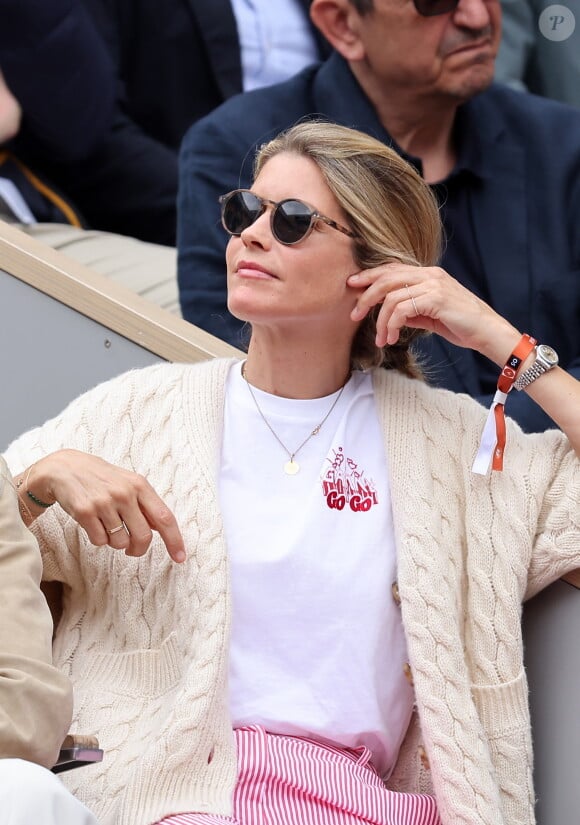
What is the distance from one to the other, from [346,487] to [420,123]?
1376mm

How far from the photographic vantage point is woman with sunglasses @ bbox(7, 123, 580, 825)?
2.12 m

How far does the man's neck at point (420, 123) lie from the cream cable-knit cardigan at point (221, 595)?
1126 millimetres

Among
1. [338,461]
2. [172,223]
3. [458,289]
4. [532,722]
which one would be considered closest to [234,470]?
[338,461]

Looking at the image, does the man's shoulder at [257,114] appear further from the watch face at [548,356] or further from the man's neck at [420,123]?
the watch face at [548,356]

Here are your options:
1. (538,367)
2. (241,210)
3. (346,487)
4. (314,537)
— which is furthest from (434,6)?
(314,537)

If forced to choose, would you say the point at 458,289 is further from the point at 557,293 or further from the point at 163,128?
the point at 163,128

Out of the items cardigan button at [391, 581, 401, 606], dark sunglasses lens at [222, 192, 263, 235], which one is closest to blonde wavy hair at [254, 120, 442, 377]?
dark sunglasses lens at [222, 192, 263, 235]

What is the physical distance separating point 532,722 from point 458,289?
0.76m

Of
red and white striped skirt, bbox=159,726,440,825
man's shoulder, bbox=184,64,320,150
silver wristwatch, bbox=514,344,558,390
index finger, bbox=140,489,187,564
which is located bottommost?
red and white striped skirt, bbox=159,726,440,825

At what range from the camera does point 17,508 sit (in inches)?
78.1

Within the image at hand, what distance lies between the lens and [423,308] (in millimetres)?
2322

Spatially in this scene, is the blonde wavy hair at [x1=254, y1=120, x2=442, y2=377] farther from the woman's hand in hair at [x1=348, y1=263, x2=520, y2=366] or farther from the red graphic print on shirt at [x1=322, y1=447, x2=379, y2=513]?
the red graphic print on shirt at [x1=322, y1=447, x2=379, y2=513]

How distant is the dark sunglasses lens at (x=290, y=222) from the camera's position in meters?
2.29

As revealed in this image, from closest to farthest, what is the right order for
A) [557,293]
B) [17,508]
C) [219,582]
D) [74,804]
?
[74,804] → [17,508] → [219,582] → [557,293]
